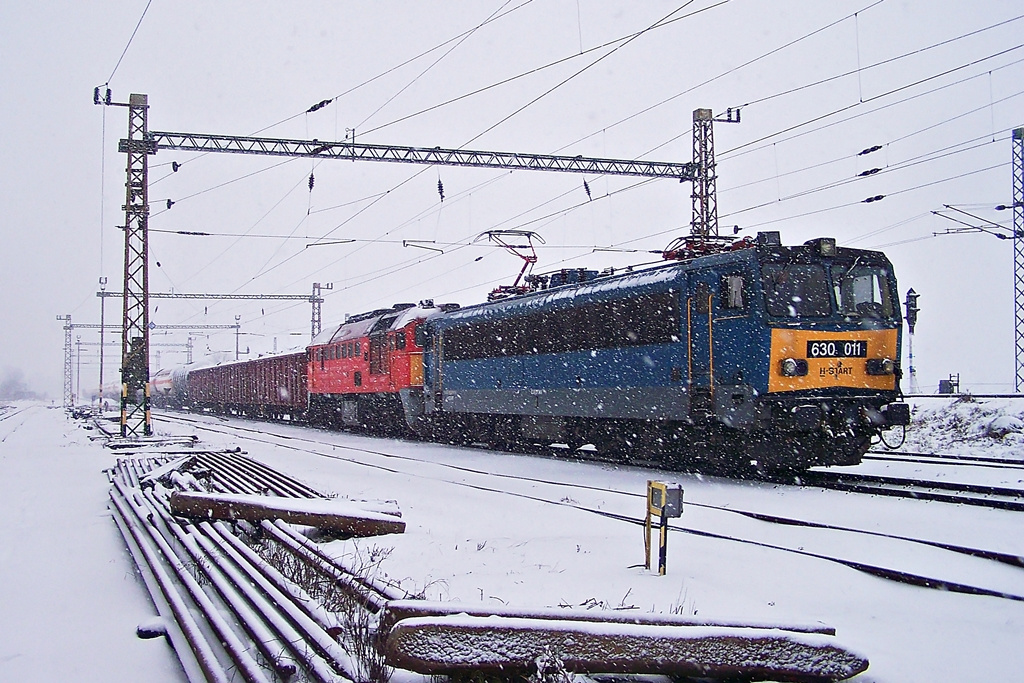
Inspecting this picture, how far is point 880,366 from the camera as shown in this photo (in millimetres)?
11773

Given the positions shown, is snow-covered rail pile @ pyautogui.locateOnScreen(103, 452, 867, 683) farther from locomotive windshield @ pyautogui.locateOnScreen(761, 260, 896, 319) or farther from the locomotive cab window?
the locomotive cab window

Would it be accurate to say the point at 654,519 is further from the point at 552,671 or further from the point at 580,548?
the point at 552,671

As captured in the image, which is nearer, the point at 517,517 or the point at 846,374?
the point at 517,517

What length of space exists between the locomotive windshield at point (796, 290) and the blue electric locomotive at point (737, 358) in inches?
0.6

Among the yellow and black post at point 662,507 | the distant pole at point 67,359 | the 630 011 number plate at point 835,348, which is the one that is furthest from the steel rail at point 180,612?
the distant pole at point 67,359

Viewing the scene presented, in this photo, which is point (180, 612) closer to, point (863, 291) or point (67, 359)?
point (863, 291)

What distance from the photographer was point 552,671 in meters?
4.02

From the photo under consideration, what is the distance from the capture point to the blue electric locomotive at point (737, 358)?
1146cm

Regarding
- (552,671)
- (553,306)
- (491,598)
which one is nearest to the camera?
(552,671)

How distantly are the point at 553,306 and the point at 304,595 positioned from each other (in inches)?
443

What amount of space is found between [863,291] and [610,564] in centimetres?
693

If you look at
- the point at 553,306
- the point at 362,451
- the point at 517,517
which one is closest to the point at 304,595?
the point at 517,517

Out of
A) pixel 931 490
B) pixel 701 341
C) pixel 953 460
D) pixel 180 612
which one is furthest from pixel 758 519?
pixel 953 460

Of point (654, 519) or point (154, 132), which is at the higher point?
point (154, 132)
